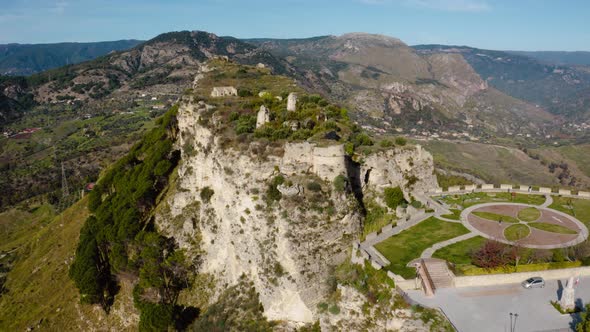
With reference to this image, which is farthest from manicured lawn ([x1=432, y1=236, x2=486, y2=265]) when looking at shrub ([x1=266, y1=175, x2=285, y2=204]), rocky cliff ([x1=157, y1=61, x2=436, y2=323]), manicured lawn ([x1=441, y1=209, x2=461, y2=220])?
shrub ([x1=266, y1=175, x2=285, y2=204])

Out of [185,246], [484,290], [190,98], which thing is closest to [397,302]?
[484,290]

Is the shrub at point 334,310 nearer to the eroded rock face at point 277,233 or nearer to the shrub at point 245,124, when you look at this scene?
the eroded rock face at point 277,233

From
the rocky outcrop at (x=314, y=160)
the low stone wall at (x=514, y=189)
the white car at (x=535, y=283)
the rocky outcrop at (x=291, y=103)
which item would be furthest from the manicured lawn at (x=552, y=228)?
the rocky outcrop at (x=291, y=103)

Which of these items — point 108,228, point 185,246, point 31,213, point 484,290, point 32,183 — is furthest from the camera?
point 32,183

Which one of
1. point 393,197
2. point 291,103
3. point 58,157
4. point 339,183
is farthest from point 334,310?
point 58,157

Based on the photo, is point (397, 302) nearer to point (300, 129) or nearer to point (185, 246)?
point (300, 129)

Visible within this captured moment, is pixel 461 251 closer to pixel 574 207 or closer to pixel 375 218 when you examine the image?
pixel 375 218
